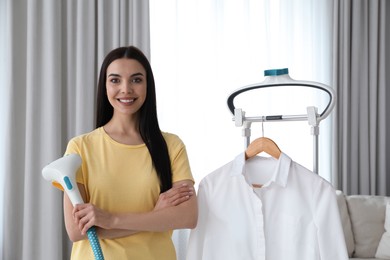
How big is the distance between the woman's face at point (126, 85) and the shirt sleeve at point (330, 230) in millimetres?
716

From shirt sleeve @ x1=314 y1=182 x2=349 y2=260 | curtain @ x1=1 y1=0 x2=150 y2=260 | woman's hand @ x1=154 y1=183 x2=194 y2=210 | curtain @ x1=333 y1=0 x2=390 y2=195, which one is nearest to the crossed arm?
woman's hand @ x1=154 y1=183 x2=194 y2=210

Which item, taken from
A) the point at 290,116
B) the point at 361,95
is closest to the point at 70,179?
the point at 290,116

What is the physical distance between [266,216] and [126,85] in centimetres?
70

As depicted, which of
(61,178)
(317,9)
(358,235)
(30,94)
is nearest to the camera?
(61,178)

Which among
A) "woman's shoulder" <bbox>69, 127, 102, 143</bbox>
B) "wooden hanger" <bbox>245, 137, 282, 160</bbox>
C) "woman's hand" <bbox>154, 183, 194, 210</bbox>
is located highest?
"woman's shoulder" <bbox>69, 127, 102, 143</bbox>

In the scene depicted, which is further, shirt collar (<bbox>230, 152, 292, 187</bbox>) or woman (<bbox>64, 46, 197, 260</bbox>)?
shirt collar (<bbox>230, 152, 292, 187</bbox>)

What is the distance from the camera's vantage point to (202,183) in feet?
5.84

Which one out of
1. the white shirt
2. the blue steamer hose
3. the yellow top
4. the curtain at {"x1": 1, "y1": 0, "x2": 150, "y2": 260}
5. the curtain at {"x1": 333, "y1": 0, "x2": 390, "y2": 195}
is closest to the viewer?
the blue steamer hose

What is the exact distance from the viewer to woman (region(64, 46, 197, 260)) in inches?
56.4

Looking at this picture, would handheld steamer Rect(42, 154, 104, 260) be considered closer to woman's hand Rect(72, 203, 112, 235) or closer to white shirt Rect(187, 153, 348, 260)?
woman's hand Rect(72, 203, 112, 235)

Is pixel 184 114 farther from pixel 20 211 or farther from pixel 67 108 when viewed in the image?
pixel 20 211

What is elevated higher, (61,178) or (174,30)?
(174,30)

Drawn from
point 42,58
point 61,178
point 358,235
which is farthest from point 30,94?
point 358,235

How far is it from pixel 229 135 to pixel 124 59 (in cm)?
209
